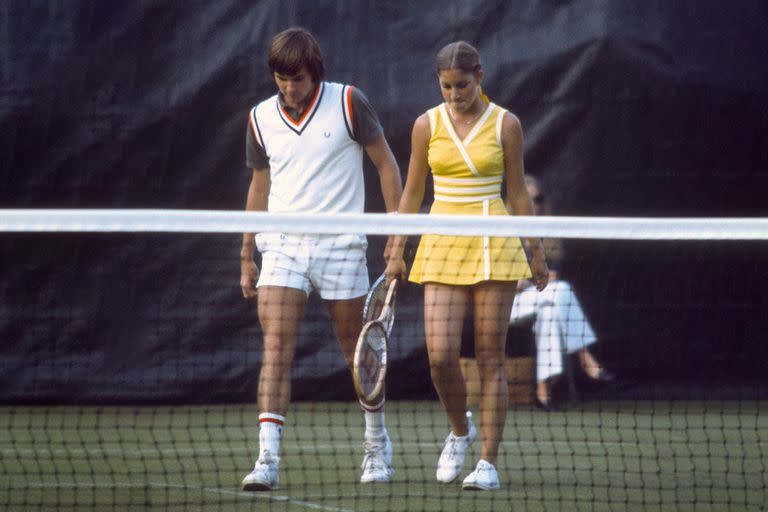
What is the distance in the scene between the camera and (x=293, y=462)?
5074mm

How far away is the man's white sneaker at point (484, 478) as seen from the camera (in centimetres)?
425

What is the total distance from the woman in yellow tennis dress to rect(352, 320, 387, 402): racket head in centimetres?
17

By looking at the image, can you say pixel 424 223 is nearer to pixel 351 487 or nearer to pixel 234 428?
pixel 351 487

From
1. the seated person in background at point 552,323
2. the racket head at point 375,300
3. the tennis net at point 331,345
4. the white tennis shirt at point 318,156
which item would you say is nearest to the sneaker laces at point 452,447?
the racket head at point 375,300

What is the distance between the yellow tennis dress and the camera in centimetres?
429

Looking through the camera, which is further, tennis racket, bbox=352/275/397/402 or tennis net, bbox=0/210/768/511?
tennis net, bbox=0/210/768/511

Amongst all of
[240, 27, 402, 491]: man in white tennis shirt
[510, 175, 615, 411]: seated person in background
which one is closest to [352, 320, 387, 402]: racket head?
[240, 27, 402, 491]: man in white tennis shirt

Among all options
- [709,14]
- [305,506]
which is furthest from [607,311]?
[305,506]

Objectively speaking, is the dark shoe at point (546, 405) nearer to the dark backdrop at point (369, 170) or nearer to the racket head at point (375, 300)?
the dark backdrop at point (369, 170)

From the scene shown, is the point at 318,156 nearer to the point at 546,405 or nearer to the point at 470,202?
the point at 470,202

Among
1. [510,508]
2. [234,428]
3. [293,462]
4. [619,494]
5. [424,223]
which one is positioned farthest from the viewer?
[234,428]

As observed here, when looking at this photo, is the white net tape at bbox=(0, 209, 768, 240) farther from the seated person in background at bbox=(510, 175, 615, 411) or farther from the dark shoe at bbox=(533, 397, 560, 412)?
the dark shoe at bbox=(533, 397, 560, 412)

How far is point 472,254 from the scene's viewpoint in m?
4.33

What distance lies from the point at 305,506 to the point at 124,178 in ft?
10.8
